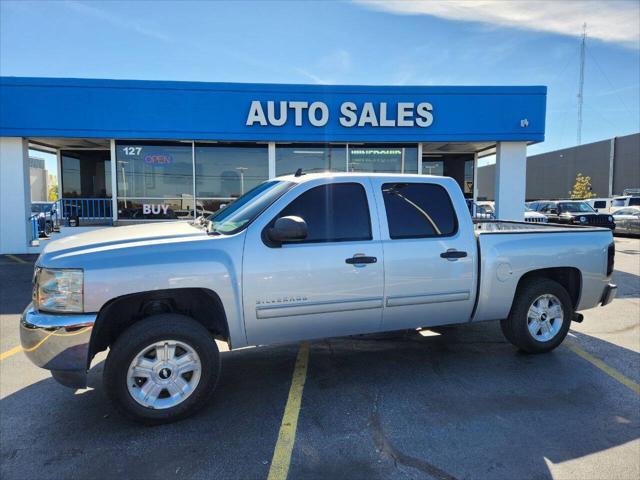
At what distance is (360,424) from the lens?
3.46 meters

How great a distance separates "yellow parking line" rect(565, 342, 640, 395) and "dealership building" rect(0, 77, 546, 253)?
898 centimetres

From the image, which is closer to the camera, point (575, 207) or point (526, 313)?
point (526, 313)

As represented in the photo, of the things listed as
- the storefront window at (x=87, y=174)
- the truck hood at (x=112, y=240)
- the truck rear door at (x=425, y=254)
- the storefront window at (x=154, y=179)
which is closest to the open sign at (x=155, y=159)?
the storefront window at (x=154, y=179)

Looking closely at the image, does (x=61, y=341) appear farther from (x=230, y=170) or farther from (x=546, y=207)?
(x=546, y=207)

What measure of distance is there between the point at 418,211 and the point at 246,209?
1683mm

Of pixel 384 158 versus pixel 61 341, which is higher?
pixel 384 158

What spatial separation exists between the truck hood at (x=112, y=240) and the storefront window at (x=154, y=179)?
9940 mm

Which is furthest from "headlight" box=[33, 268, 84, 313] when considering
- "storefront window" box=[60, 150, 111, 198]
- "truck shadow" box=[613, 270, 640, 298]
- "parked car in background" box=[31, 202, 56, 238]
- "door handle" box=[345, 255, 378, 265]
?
"storefront window" box=[60, 150, 111, 198]

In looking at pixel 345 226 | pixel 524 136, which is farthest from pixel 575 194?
pixel 345 226

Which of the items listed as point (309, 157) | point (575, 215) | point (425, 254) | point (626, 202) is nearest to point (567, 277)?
point (425, 254)

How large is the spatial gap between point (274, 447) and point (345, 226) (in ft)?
6.29

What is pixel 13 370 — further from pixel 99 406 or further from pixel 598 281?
pixel 598 281

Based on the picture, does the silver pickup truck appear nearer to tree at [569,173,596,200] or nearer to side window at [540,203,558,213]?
side window at [540,203,558,213]

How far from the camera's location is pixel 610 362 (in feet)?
15.7
